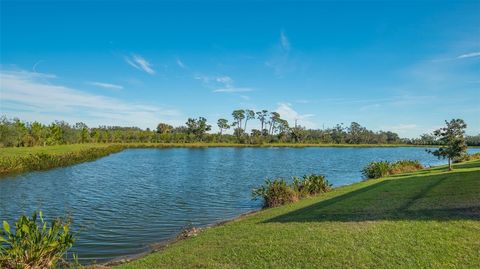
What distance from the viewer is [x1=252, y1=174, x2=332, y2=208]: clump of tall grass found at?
1798 centimetres

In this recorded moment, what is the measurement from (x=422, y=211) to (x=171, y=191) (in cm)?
1881

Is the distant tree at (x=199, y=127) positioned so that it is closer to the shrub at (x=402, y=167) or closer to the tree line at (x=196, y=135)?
the tree line at (x=196, y=135)

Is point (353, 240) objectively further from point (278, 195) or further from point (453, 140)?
point (453, 140)

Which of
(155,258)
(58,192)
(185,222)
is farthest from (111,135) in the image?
(155,258)

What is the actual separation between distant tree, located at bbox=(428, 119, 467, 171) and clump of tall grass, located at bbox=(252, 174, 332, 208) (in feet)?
33.8

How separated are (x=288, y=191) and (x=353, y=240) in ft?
32.8

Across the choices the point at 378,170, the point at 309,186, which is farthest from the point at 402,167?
the point at 309,186

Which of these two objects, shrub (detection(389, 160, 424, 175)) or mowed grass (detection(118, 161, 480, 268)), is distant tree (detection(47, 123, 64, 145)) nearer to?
shrub (detection(389, 160, 424, 175))

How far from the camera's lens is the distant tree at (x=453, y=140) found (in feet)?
76.9

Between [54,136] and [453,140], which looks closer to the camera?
[453,140]

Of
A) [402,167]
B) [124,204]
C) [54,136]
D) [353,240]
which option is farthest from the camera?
[54,136]

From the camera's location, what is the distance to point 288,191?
714 inches

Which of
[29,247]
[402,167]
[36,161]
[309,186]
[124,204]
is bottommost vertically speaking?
[124,204]

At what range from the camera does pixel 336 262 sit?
276 inches
